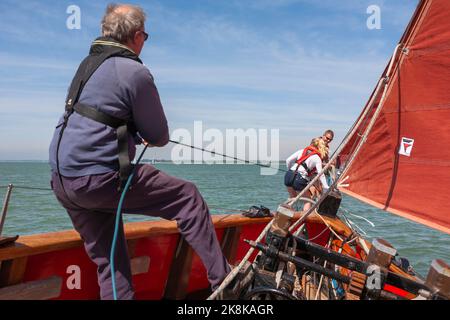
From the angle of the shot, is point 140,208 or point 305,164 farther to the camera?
point 305,164

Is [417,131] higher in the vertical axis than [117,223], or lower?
higher

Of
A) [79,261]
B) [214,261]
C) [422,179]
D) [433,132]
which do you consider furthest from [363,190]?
[79,261]

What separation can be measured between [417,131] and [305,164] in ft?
11.4

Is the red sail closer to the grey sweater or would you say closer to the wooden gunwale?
the wooden gunwale

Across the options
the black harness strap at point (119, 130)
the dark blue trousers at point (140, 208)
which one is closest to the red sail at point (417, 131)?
the dark blue trousers at point (140, 208)

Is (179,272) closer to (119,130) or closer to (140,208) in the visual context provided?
(140,208)

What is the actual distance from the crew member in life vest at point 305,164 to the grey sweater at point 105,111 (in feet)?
17.6

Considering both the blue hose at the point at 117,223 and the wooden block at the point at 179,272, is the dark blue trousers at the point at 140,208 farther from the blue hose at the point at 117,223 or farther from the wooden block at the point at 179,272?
the wooden block at the point at 179,272

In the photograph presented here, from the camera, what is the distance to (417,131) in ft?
13.3

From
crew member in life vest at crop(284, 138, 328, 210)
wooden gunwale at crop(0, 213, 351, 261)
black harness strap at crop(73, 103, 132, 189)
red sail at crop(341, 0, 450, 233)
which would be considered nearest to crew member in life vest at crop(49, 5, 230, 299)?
black harness strap at crop(73, 103, 132, 189)

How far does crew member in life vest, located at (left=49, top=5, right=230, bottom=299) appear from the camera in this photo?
2.22 metres

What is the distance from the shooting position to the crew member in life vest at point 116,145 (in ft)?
7.28

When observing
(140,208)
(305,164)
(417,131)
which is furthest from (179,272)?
(305,164)
